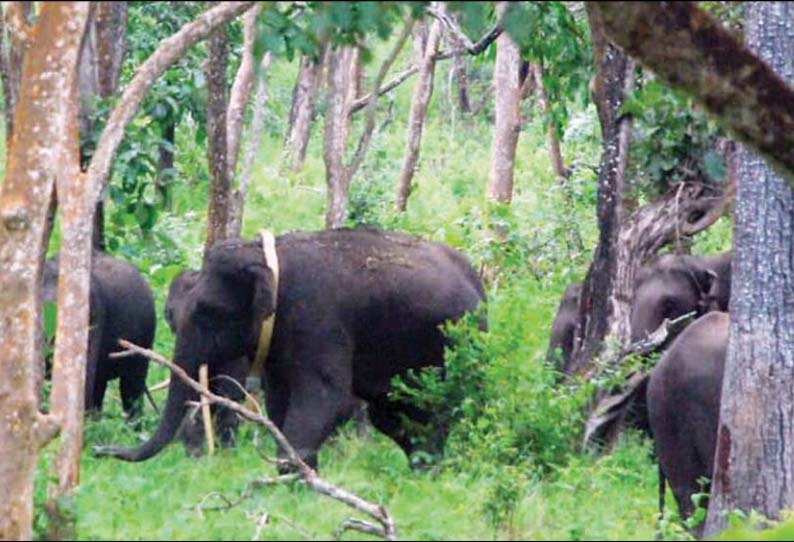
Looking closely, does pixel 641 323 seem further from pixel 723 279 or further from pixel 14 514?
pixel 14 514

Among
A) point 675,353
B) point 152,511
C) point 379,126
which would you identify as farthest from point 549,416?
point 379,126

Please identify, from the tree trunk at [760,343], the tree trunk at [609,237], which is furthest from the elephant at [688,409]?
the tree trunk at [609,237]

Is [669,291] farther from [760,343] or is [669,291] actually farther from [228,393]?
[760,343]

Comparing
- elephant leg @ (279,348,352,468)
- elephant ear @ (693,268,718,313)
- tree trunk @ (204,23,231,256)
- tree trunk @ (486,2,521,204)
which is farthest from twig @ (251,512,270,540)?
tree trunk @ (486,2,521,204)

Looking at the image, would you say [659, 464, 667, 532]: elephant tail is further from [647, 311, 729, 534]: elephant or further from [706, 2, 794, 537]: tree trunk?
[706, 2, 794, 537]: tree trunk

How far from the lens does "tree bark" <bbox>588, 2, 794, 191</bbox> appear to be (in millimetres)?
7344

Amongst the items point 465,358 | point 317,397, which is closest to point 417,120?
point 317,397

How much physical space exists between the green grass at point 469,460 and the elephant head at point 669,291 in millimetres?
818

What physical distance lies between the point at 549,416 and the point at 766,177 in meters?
2.12

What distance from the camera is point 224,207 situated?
569 inches

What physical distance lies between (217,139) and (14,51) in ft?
11.7

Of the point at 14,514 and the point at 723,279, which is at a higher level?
the point at 723,279

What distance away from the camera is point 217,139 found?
14.1 m

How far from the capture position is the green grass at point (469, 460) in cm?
903
